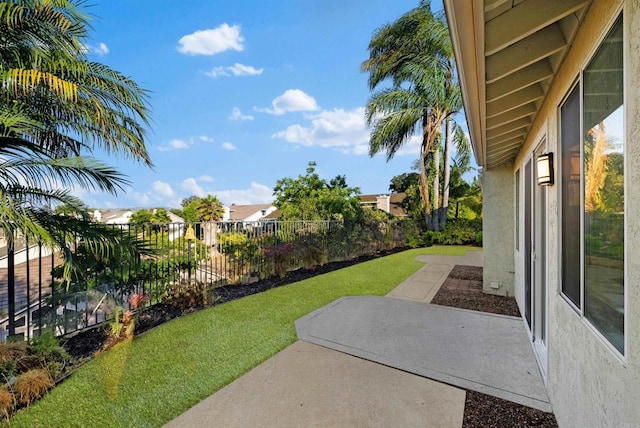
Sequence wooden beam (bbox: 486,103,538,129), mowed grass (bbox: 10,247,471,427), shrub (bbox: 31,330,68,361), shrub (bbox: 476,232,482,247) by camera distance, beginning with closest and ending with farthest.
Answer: mowed grass (bbox: 10,247,471,427)
wooden beam (bbox: 486,103,538,129)
shrub (bbox: 31,330,68,361)
shrub (bbox: 476,232,482,247)

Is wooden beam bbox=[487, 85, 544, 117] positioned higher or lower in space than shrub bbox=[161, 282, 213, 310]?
higher

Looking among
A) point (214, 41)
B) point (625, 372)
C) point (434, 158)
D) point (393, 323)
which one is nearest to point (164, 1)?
point (214, 41)

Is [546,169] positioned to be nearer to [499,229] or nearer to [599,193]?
[599,193]

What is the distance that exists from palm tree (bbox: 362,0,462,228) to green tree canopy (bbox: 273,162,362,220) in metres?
3.31

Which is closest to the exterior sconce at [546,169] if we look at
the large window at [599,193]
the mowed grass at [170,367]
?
the large window at [599,193]

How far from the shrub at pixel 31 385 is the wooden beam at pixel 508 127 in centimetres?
585

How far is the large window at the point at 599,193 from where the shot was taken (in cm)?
139

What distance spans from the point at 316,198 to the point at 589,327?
1682cm

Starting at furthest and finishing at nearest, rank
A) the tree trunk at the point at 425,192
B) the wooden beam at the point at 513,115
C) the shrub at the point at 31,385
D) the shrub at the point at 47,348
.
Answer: the tree trunk at the point at 425,192
the shrub at the point at 47,348
the wooden beam at the point at 513,115
the shrub at the point at 31,385

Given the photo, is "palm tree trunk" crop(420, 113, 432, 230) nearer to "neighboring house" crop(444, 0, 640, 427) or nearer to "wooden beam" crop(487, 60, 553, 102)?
"neighboring house" crop(444, 0, 640, 427)

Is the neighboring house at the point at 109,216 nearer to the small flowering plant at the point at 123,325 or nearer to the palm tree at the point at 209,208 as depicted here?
the small flowering plant at the point at 123,325

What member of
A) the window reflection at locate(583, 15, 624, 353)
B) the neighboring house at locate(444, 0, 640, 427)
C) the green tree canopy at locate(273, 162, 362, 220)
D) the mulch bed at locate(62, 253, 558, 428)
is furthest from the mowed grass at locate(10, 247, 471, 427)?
the green tree canopy at locate(273, 162, 362, 220)

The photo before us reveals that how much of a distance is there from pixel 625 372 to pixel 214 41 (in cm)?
1552

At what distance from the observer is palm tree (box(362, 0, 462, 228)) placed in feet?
49.8
